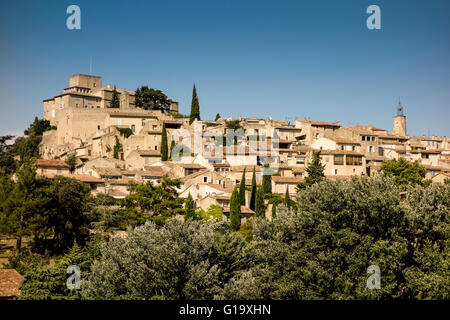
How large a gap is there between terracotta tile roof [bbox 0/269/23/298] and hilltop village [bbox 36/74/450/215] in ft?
71.4

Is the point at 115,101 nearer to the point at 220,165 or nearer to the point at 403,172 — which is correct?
the point at 220,165

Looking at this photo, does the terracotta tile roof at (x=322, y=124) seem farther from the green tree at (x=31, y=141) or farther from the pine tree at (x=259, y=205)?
the green tree at (x=31, y=141)

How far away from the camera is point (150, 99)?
267ft

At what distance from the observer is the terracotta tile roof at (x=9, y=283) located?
2322 centimetres

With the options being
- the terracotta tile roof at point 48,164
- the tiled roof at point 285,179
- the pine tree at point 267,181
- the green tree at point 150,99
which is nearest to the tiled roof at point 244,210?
the pine tree at point 267,181

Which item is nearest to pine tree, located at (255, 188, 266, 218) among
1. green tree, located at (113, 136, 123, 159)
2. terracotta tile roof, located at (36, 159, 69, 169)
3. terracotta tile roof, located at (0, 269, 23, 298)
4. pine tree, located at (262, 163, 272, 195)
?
pine tree, located at (262, 163, 272, 195)

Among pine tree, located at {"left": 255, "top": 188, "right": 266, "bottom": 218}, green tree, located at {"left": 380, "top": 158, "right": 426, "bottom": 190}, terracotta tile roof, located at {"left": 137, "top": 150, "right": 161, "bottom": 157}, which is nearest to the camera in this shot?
pine tree, located at {"left": 255, "top": 188, "right": 266, "bottom": 218}

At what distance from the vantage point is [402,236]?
2297 centimetres

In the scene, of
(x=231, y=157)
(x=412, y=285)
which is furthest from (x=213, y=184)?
(x=412, y=285)

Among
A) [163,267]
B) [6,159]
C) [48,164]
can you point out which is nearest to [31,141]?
[6,159]

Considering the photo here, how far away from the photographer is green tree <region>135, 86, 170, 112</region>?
8026 centimetres

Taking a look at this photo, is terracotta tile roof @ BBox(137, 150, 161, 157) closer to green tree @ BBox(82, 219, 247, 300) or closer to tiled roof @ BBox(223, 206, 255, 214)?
tiled roof @ BBox(223, 206, 255, 214)

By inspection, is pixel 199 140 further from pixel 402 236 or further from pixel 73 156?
pixel 402 236
